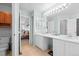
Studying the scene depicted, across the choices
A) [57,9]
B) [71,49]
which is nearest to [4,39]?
[57,9]

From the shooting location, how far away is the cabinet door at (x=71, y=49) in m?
1.94

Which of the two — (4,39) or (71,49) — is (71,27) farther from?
(4,39)

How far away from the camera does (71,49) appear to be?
2.07 metres

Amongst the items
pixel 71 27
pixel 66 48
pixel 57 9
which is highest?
pixel 57 9

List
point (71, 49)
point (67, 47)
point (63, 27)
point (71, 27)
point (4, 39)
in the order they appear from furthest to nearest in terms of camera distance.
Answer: point (4, 39) → point (63, 27) → point (71, 27) → point (67, 47) → point (71, 49)

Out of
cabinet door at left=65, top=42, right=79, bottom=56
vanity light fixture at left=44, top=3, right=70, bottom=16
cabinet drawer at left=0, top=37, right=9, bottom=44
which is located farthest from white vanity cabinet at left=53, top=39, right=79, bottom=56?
cabinet drawer at left=0, top=37, right=9, bottom=44

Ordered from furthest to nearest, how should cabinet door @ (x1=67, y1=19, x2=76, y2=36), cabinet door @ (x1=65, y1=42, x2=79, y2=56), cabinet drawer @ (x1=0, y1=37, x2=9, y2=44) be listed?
cabinet drawer @ (x1=0, y1=37, x2=9, y2=44) < cabinet door @ (x1=67, y1=19, x2=76, y2=36) < cabinet door @ (x1=65, y1=42, x2=79, y2=56)

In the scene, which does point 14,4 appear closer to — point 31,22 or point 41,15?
point 41,15

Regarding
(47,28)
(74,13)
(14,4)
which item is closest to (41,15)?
(47,28)

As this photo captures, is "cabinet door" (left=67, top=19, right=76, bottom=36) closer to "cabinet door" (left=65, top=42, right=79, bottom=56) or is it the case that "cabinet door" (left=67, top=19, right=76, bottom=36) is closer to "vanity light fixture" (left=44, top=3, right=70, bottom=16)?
"vanity light fixture" (left=44, top=3, right=70, bottom=16)

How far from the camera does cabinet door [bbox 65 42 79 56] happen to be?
1938mm

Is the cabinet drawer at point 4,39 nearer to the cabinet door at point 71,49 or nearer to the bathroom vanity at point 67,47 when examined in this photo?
the bathroom vanity at point 67,47

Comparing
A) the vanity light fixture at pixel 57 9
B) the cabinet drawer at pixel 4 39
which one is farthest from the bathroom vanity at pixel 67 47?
the cabinet drawer at pixel 4 39

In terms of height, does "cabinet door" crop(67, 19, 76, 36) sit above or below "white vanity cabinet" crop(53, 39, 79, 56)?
above
